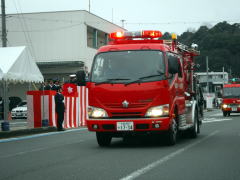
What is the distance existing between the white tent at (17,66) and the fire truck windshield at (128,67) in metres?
6.41

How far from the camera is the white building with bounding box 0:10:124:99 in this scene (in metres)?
48.1

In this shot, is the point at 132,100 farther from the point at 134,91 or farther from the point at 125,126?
the point at 125,126

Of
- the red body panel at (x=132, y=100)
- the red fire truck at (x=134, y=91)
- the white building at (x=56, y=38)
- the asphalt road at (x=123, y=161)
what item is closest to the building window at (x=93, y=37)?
the white building at (x=56, y=38)

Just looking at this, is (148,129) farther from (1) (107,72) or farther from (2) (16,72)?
(2) (16,72)

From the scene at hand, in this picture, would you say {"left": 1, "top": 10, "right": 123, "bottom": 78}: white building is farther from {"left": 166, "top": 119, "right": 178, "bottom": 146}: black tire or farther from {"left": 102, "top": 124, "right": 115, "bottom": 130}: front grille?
{"left": 102, "top": 124, "right": 115, "bottom": 130}: front grille

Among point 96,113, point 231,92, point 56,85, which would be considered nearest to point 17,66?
point 56,85

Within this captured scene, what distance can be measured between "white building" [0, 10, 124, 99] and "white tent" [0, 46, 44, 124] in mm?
27623

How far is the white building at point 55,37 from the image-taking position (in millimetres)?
48062

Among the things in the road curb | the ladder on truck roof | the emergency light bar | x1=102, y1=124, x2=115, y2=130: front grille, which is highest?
the emergency light bar

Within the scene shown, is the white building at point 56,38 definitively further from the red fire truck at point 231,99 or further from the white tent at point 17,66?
the white tent at point 17,66

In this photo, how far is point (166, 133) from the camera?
1213 cm

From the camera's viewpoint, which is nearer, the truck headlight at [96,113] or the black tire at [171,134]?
the truck headlight at [96,113]

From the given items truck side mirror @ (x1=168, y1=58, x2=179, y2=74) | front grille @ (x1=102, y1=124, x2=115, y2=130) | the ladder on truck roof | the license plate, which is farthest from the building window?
the license plate

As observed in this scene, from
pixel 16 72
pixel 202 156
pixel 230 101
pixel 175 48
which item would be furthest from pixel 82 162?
pixel 230 101
